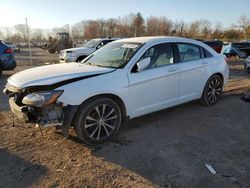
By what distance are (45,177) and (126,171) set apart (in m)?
1.03

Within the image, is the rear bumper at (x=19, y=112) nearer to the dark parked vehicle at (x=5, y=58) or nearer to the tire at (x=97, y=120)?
the tire at (x=97, y=120)

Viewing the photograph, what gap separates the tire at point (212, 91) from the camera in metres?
6.28

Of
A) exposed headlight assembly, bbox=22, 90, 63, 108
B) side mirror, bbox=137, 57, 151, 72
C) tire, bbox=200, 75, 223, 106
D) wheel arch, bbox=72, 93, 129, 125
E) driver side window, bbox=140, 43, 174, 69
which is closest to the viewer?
exposed headlight assembly, bbox=22, 90, 63, 108

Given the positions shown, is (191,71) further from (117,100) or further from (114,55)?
(117,100)

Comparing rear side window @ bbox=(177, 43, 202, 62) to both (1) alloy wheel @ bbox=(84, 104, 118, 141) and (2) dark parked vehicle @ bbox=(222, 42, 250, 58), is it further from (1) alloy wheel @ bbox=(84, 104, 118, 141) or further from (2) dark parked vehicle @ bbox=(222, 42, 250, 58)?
(2) dark parked vehicle @ bbox=(222, 42, 250, 58)

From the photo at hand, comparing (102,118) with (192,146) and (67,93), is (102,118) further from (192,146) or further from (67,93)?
(192,146)

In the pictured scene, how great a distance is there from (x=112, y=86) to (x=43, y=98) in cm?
108

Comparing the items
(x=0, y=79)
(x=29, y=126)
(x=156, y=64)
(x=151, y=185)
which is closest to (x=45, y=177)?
(x=151, y=185)

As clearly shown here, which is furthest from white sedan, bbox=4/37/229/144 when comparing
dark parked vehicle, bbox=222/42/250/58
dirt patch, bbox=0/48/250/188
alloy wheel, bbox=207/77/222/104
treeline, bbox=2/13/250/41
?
treeline, bbox=2/13/250/41

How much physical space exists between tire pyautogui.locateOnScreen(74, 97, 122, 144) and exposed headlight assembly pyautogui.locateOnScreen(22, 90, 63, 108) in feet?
1.35

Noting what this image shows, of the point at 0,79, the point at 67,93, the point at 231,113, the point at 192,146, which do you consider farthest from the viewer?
the point at 0,79

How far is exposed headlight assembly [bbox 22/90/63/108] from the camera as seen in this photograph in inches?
156

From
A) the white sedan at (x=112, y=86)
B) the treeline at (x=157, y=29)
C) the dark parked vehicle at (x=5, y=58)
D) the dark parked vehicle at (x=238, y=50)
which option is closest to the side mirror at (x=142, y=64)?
the white sedan at (x=112, y=86)

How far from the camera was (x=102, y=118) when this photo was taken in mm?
4445
